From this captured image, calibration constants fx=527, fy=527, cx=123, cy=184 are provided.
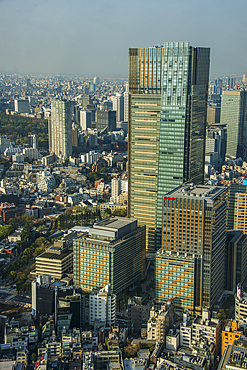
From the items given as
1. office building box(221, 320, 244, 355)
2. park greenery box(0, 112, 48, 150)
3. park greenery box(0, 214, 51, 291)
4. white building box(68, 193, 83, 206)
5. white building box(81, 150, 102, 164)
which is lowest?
park greenery box(0, 214, 51, 291)

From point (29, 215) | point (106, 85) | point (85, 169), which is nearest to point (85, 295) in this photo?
point (29, 215)

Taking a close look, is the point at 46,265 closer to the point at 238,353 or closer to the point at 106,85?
the point at 238,353

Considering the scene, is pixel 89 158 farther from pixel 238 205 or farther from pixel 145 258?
pixel 145 258

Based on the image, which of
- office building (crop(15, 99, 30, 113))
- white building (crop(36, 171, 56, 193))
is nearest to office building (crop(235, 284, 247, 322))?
white building (crop(36, 171, 56, 193))

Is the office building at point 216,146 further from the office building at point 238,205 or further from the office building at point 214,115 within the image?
the office building at point 238,205

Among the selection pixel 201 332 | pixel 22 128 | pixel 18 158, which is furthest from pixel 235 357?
pixel 22 128

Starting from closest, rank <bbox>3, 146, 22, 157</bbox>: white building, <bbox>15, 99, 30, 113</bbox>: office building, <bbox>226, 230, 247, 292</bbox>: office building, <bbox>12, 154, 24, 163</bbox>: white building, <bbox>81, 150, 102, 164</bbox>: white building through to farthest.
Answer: <bbox>226, 230, 247, 292</bbox>: office building < <bbox>12, 154, 24, 163</bbox>: white building < <bbox>81, 150, 102, 164</bbox>: white building < <bbox>3, 146, 22, 157</bbox>: white building < <bbox>15, 99, 30, 113</bbox>: office building

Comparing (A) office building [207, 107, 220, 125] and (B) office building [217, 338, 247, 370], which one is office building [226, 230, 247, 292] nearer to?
(B) office building [217, 338, 247, 370]
